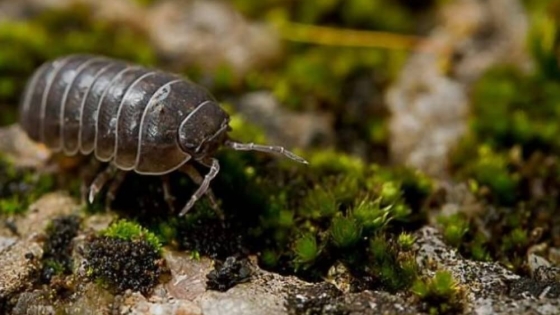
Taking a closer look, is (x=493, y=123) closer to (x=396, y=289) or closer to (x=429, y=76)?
(x=429, y=76)

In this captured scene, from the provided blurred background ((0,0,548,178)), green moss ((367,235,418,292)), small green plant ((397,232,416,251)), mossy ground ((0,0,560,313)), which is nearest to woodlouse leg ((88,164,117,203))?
mossy ground ((0,0,560,313))

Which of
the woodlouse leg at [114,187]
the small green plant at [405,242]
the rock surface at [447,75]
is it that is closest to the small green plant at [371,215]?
the small green plant at [405,242]

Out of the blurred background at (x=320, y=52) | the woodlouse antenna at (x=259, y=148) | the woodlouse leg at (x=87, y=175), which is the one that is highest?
the blurred background at (x=320, y=52)

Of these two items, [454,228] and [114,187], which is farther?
[114,187]

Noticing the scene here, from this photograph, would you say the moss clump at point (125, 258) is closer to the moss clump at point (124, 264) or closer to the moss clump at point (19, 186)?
the moss clump at point (124, 264)

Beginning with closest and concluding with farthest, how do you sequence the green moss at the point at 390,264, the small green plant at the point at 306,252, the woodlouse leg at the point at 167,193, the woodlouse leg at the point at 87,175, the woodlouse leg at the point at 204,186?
the green moss at the point at 390,264 < the small green plant at the point at 306,252 < the woodlouse leg at the point at 204,186 < the woodlouse leg at the point at 167,193 < the woodlouse leg at the point at 87,175

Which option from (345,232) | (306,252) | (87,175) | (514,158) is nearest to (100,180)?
(87,175)

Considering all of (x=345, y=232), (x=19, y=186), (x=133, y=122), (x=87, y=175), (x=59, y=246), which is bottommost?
(x=59, y=246)

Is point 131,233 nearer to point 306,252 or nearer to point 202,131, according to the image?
point 202,131

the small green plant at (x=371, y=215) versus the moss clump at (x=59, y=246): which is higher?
the small green plant at (x=371, y=215)
